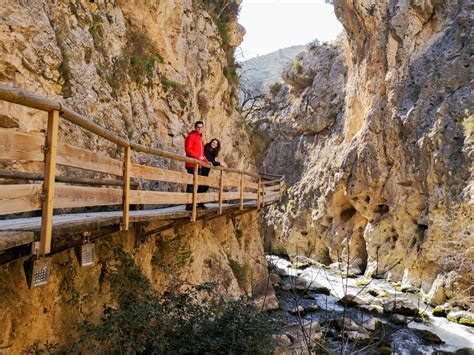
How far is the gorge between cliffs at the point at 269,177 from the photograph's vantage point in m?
4.68

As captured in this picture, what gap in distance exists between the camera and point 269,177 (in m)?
19.7

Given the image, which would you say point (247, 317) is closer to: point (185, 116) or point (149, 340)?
point (149, 340)

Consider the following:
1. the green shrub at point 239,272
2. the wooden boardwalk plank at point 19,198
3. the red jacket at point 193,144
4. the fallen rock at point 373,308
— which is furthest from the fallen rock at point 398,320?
the wooden boardwalk plank at point 19,198

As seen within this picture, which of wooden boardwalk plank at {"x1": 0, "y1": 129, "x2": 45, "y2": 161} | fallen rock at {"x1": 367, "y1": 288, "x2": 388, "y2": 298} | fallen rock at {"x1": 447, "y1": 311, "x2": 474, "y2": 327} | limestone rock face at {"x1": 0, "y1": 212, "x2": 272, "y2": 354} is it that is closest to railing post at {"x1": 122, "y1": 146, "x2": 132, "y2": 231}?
limestone rock face at {"x1": 0, "y1": 212, "x2": 272, "y2": 354}

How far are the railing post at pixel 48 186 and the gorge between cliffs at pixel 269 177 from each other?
26cm

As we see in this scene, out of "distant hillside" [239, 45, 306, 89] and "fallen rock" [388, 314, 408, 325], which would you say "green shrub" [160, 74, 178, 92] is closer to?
"fallen rock" [388, 314, 408, 325]

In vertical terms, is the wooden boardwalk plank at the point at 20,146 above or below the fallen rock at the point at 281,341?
above


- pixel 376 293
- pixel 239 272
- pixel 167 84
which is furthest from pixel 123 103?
pixel 376 293

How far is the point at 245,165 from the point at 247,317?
1179 cm

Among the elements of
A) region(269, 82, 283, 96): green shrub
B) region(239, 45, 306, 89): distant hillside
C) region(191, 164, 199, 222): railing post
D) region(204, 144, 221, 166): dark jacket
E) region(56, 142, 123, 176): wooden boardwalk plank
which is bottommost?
region(191, 164, 199, 222): railing post

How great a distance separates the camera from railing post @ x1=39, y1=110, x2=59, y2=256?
8.80ft

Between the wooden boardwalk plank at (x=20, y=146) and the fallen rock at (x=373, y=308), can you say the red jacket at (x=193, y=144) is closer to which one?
the wooden boardwalk plank at (x=20, y=146)

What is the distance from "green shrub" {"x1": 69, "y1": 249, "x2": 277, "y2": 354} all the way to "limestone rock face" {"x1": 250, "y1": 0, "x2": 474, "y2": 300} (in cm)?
1085

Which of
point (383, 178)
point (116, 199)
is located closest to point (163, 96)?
point (116, 199)
